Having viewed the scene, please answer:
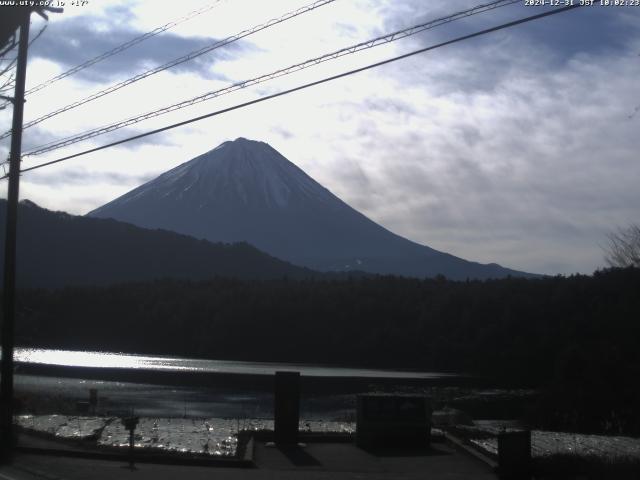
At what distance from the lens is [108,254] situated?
172 meters

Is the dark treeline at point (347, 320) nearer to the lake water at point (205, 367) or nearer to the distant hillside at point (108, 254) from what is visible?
the lake water at point (205, 367)

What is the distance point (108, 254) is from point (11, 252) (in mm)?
155803

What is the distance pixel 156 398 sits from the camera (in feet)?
168

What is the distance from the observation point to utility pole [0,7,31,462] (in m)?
19.1

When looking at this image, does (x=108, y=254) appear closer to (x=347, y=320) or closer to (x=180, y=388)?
(x=347, y=320)

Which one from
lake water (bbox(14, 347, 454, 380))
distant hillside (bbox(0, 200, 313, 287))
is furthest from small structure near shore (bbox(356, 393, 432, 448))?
distant hillside (bbox(0, 200, 313, 287))

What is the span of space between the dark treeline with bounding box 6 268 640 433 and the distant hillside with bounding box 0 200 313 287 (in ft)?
80.2

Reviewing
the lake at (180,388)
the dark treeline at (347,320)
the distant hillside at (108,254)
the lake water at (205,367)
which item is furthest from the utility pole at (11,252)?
the distant hillside at (108,254)

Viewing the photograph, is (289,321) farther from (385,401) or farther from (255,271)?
(385,401)

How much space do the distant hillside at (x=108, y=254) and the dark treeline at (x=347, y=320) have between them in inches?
962

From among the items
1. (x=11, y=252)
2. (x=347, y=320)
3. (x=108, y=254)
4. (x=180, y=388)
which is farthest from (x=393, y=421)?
(x=108, y=254)

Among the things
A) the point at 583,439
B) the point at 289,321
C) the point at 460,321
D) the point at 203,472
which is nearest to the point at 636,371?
the point at 583,439

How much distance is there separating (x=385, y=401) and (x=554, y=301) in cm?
8017

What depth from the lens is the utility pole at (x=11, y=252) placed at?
1911 cm
